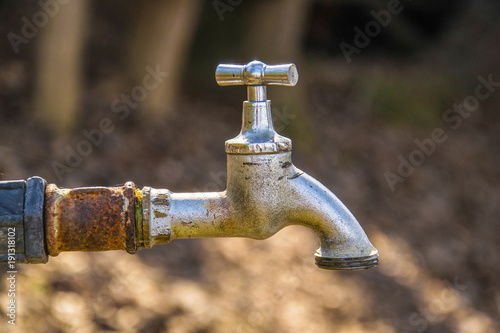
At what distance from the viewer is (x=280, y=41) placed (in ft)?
12.3

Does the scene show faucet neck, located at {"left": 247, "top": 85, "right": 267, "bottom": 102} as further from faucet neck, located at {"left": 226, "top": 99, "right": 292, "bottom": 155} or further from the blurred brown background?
the blurred brown background

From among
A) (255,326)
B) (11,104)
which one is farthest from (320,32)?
(255,326)

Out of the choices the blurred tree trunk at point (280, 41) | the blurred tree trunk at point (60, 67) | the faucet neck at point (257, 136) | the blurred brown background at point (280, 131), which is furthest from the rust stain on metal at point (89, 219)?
the blurred tree trunk at point (280, 41)

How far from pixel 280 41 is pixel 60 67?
1.45 metres

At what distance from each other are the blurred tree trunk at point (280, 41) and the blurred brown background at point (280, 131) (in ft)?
0.03

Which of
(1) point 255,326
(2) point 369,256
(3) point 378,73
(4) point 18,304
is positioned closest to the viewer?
(2) point 369,256

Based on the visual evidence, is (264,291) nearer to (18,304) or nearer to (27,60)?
(18,304)

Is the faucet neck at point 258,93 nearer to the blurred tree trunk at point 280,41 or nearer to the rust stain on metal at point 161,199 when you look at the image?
the rust stain on metal at point 161,199

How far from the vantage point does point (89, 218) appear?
3.12ft

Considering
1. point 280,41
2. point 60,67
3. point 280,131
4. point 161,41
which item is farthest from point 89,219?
point 280,41

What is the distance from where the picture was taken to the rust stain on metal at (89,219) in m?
0.94

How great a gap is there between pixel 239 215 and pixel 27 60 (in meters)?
2.69

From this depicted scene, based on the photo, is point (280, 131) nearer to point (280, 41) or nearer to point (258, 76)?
point (280, 41)

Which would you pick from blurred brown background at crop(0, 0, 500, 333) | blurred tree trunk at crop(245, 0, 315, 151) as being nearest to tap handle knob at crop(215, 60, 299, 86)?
blurred brown background at crop(0, 0, 500, 333)
